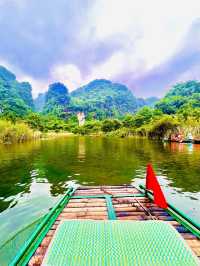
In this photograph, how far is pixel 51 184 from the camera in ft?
33.8

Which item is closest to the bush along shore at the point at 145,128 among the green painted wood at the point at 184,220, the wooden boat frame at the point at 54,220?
the wooden boat frame at the point at 54,220

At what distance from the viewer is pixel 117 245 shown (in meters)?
2.67

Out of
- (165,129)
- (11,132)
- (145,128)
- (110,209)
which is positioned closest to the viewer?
(110,209)

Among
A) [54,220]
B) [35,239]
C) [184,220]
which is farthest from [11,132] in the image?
[184,220]

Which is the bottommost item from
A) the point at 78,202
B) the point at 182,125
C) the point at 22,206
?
the point at 22,206

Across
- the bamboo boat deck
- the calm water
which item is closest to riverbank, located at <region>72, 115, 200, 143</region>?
the calm water

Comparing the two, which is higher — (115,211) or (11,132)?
(11,132)

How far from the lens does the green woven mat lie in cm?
238

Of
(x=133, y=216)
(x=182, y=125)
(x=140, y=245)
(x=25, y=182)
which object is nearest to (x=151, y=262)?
(x=140, y=245)

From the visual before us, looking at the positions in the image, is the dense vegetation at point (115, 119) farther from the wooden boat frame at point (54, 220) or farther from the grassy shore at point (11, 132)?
the wooden boat frame at point (54, 220)

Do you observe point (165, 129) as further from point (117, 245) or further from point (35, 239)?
point (117, 245)

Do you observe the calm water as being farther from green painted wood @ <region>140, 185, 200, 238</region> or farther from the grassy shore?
the grassy shore

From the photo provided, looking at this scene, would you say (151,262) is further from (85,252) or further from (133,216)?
(133,216)

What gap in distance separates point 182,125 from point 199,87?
9502cm
